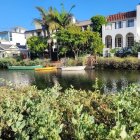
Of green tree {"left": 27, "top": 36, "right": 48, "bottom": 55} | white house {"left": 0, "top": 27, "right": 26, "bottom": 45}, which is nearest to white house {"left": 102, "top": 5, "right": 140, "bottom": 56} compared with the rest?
green tree {"left": 27, "top": 36, "right": 48, "bottom": 55}

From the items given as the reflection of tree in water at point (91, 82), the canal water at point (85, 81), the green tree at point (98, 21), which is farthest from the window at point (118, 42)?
the reflection of tree in water at point (91, 82)

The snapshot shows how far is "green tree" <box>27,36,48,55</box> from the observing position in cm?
6267

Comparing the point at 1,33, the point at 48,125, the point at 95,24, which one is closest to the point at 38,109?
the point at 48,125

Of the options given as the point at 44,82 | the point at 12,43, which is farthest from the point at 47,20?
the point at 12,43

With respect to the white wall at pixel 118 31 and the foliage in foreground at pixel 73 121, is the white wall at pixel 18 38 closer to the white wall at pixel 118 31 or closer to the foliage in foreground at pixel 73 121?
the white wall at pixel 118 31

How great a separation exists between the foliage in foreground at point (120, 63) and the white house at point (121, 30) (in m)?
11.0

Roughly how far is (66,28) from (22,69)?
13.8 m

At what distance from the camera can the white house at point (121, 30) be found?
59.3 meters

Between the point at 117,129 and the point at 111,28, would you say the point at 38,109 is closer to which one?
the point at 117,129

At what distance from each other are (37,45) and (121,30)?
1892 centimetres

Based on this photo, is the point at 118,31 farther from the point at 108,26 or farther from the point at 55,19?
the point at 55,19

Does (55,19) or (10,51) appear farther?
(10,51)

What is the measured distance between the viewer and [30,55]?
226 feet

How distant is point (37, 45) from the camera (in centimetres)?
6316
